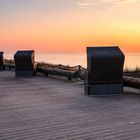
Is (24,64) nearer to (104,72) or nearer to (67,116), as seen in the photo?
(104,72)

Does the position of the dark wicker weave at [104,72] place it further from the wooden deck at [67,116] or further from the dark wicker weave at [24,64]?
the dark wicker weave at [24,64]

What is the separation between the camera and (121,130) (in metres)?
7.53

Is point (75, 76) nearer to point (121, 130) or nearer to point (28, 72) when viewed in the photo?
point (28, 72)

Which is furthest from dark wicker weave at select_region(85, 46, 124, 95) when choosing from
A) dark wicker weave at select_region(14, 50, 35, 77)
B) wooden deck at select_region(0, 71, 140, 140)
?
dark wicker weave at select_region(14, 50, 35, 77)

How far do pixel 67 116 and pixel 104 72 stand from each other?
12.9 ft

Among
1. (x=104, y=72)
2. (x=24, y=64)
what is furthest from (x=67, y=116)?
(x=24, y=64)

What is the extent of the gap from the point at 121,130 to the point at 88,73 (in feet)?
17.6

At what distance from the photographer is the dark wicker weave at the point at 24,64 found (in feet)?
70.5

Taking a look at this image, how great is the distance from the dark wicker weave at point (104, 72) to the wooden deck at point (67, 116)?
18.9 inches

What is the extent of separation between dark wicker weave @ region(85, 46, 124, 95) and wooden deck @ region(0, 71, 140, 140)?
479 mm

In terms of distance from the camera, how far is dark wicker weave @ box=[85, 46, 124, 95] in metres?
12.6

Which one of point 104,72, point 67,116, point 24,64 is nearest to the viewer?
point 67,116

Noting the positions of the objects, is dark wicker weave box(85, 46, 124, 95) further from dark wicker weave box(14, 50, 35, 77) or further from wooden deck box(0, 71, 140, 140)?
dark wicker weave box(14, 50, 35, 77)

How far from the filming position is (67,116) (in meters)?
9.05
